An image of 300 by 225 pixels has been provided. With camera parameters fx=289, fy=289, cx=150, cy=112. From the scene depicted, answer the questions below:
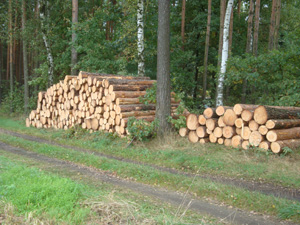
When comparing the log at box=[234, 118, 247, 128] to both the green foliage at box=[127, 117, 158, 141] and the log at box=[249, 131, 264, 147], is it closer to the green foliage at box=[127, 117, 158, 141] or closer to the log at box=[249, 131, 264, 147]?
the log at box=[249, 131, 264, 147]

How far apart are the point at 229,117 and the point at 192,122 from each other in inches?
53.8

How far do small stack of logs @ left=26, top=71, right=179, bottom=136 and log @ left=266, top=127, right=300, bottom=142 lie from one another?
15.0ft

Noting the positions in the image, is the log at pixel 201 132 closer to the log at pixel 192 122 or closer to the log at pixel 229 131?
the log at pixel 192 122

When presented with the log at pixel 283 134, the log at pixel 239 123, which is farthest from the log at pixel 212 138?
the log at pixel 283 134

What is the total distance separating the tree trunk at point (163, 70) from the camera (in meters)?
10.1

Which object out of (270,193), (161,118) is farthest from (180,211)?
(161,118)

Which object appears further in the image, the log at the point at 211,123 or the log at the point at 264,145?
the log at the point at 211,123

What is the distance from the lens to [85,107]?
12430 millimetres

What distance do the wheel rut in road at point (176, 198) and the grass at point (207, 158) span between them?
5.90ft

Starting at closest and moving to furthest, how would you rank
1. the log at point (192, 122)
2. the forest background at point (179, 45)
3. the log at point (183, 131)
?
the log at point (192, 122) < the log at point (183, 131) < the forest background at point (179, 45)

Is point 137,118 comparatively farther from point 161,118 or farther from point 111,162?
point 111,162

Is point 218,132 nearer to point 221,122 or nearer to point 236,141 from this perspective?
point 221,122

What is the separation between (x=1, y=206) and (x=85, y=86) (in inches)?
329

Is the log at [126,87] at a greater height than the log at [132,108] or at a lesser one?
greater
